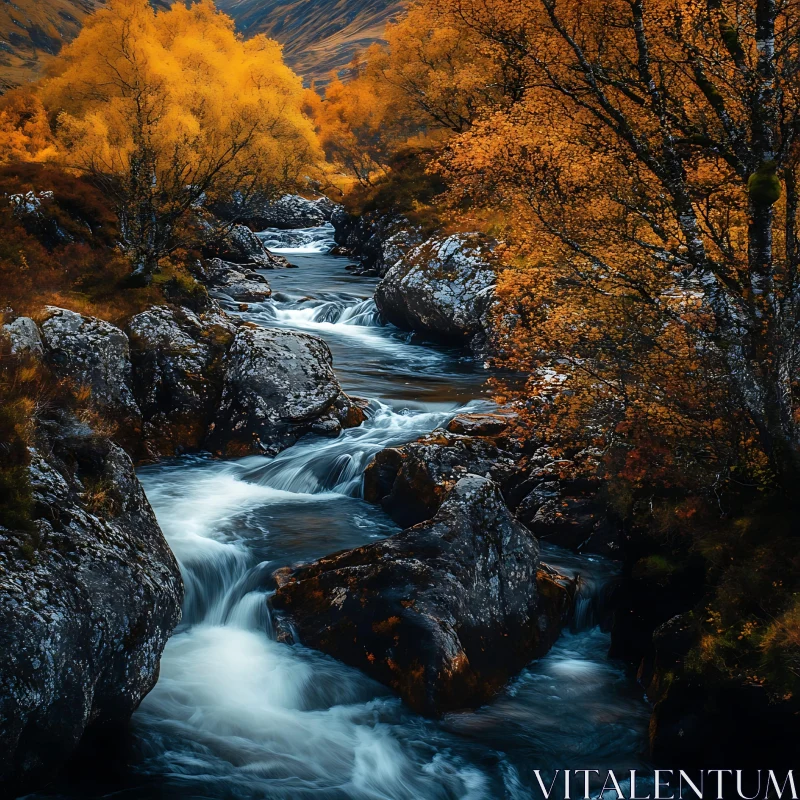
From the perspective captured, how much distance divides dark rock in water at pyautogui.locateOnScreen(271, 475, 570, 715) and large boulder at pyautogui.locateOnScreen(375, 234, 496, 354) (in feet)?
43.5

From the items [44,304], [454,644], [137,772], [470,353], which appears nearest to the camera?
[137,772]

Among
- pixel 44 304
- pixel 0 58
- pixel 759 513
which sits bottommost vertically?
pixel 759 513

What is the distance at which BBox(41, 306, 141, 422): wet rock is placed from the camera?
1467 cm

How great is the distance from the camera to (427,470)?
12961 mm

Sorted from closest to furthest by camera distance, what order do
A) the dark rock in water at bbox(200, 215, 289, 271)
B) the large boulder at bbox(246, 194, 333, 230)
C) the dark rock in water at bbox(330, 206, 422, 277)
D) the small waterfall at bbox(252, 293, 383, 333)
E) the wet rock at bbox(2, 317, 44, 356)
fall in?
the wet rock at bbox(2, 317, 44, 356)
the small waterfall at bbox(252, 293, 383, 333)
the dark rock in water at bbox(330, 206, 422, 277)
the dark rock in water at bbox(200, 215, 289, 271)
the large boulder at bbox(246, 194, 333, 230)

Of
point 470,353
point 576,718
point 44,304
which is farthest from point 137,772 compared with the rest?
point 470,353

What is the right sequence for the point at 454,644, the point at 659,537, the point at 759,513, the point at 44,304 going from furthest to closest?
the point at 44,304, the point at 659,537, the point at 759,513, the point at 454,644

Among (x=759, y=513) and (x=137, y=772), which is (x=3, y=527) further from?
(x=759, y=513)

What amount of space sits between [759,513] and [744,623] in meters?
2.05

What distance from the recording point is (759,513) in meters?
9.25

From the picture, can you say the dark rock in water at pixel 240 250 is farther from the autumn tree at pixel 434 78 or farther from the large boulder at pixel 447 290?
the large boulder at pixel 447 290

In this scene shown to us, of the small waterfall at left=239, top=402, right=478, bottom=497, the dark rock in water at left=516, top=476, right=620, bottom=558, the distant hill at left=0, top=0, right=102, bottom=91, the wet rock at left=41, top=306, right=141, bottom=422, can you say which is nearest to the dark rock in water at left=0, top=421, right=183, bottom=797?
the small waterfall at left=239, top=402, right=478, bottom=497

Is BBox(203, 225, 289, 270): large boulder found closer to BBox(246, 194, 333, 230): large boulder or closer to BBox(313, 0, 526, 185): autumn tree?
BBox(313, 0, 526, 185): autumn tree

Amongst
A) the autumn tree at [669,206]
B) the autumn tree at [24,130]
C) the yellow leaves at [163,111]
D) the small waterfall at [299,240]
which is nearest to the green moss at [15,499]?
the autumn tree at [669,206]
